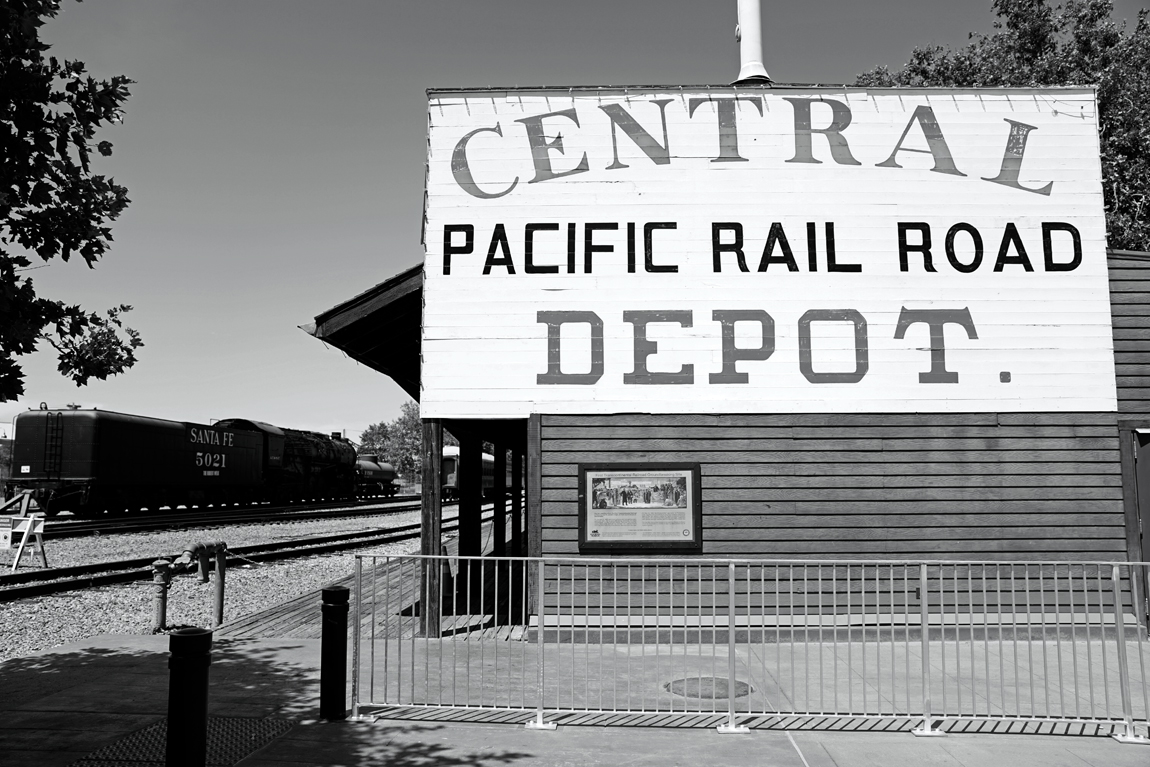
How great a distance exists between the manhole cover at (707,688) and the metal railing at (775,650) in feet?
0.09

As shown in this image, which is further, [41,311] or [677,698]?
[677,698]

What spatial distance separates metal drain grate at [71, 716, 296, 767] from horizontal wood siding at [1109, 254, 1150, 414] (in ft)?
32.6

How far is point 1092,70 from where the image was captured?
30.6 metres

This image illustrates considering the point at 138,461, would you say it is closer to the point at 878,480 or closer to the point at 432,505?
the point at 432,505

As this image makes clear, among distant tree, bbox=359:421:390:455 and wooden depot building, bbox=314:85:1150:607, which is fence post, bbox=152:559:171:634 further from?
distant tree, bbox=359:421:390:455

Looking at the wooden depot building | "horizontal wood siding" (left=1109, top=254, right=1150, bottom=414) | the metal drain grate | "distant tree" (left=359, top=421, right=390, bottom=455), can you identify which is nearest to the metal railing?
the wooden depot building

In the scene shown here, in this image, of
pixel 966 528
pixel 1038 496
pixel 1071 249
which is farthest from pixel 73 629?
pixel 1071 249

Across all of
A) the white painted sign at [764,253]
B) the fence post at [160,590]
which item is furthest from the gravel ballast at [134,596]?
the white painted sign at [764,253]

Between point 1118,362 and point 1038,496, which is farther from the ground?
point 1118,362

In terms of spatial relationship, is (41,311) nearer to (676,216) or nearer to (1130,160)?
(676,216)

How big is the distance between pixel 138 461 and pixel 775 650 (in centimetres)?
2820

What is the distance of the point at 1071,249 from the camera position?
34.4 feet

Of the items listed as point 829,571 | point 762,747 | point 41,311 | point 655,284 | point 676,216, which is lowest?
point 762,747

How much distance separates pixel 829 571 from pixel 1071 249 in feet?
16.3
